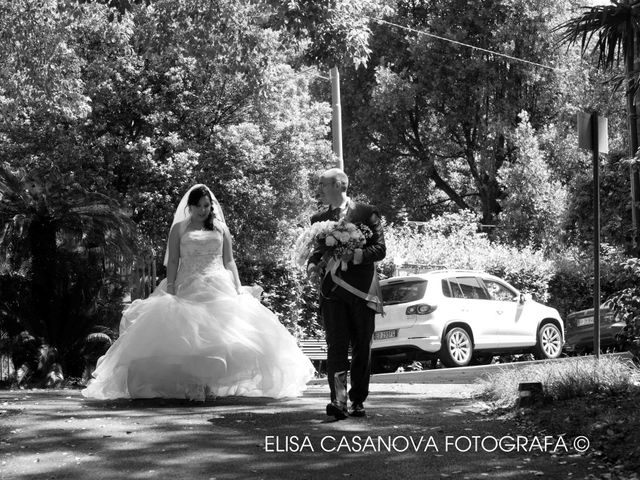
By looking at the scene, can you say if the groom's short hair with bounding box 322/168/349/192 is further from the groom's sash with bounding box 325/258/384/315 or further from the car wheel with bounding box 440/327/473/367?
the car wheel with bounding box 440/327/473/367

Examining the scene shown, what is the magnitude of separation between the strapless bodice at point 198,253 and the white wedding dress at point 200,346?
0.01 m

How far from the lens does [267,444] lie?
7297mm

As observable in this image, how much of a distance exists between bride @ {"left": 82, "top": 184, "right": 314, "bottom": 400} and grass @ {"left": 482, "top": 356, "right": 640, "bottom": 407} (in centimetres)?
205

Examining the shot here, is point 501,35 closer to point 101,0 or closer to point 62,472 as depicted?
point 101,0

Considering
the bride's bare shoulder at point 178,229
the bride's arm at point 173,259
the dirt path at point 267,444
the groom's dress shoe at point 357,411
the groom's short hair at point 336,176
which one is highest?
the groom's short hair at point 336,176

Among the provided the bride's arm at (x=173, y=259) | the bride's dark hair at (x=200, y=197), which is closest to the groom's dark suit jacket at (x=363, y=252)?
the bride's dark hair at (x=200, y=197)

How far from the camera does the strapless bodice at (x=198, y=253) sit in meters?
11.1

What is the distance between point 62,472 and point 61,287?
28.5 ft

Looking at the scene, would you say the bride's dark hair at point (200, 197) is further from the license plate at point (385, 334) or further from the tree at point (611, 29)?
the license plate at point (385, 334)

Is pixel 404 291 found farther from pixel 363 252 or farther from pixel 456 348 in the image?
pixel 363 252

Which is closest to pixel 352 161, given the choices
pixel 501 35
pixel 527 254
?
pixel 501 35

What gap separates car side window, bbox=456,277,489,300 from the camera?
20.0m

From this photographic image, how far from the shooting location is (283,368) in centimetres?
1076

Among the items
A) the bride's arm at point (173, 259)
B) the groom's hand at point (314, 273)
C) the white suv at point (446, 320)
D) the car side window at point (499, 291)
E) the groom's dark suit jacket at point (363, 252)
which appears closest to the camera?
the groom's dark suit jacket at point (363, 252)
